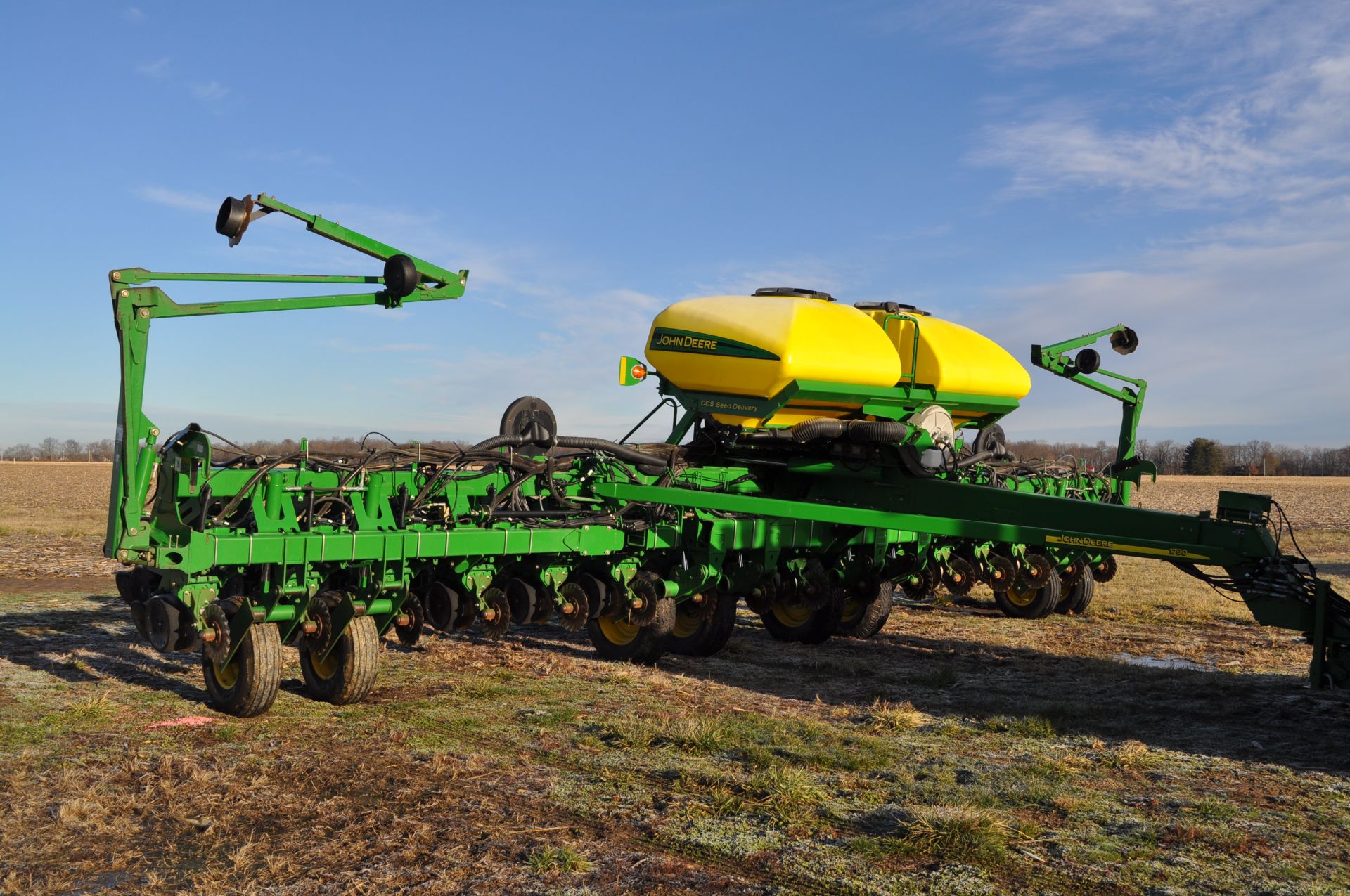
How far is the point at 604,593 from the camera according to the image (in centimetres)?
819

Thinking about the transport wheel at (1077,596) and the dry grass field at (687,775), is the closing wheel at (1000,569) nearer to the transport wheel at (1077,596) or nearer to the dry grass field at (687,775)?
the dry grass field at (687,775)

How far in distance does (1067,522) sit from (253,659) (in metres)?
4.98

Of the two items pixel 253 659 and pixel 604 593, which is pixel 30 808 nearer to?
pixel 253 659

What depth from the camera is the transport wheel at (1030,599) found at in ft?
39.0

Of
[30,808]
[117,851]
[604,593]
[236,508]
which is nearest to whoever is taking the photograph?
[117,851]

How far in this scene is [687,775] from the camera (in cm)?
552

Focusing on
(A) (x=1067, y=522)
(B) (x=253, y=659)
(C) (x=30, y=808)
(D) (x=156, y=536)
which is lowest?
(C) (x=30, y=808)

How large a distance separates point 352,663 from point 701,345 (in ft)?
11.8

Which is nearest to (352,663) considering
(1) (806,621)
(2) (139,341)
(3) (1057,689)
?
(2) (139,341)

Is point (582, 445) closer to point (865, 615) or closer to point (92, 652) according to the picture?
point (865, 615)

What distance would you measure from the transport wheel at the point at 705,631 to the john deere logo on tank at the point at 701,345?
197 centimetres

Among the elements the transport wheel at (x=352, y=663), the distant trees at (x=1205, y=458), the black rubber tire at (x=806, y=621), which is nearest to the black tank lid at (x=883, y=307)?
the black rubber tire at (x=806, y=621)

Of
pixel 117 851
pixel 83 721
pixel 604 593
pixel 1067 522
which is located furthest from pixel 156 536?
pixel 1067 522

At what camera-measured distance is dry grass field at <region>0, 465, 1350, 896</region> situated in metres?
4.34
